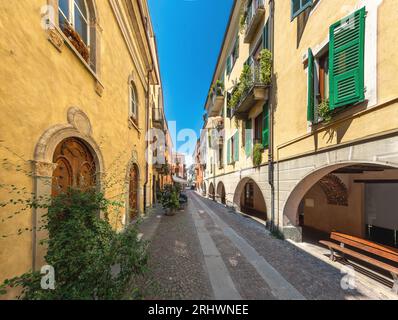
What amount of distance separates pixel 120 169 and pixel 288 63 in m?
7.48

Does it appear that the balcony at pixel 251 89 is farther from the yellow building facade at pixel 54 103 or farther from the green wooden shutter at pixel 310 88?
the yellow building facade at pixel 54 103

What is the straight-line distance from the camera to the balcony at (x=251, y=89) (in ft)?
24.3

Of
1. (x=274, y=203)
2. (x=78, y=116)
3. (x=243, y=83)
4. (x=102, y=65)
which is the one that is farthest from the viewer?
(x=243, y=83)

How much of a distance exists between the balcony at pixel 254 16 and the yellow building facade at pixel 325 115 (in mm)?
50

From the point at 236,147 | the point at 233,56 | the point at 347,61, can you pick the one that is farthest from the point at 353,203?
the point at 233,56

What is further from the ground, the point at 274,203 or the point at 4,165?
the point at 4,165

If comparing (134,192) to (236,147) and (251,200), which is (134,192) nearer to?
(236,147)

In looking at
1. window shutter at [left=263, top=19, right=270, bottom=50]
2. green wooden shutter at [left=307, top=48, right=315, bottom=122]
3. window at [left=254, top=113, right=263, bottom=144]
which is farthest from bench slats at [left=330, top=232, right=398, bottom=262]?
window shutter at [left=263, top=19, right=270, bottom=50]

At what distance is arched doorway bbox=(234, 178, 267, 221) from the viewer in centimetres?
1168

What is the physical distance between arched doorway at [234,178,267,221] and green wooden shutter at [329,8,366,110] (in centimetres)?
740

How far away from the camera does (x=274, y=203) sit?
22.5ft
